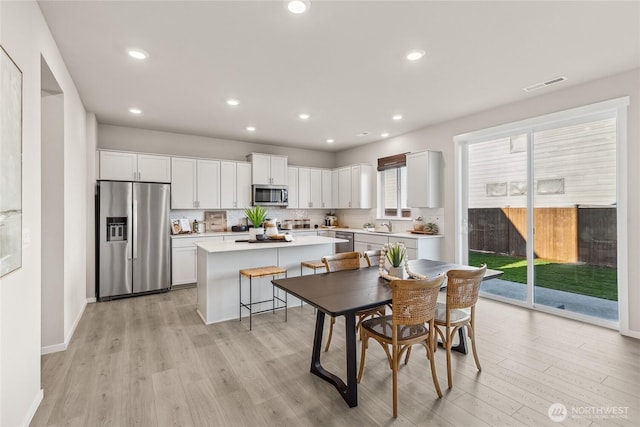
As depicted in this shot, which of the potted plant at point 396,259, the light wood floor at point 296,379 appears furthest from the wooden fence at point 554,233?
the potted plant at point 396,259

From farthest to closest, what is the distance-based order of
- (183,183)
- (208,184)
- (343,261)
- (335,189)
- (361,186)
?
(335,189) < (361,186) < (208,184) < (183,183) < (343,261)

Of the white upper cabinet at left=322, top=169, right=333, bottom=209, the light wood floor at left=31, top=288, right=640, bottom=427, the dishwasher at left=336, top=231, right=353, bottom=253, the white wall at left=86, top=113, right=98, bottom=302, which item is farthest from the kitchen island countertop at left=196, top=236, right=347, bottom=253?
the white upper cabinet at left=322, top=169, right=333, bottom=209

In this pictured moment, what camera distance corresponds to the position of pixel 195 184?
569 cm

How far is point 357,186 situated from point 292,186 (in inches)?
55.4

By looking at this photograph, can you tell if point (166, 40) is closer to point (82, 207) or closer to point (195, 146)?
point (82, 207)

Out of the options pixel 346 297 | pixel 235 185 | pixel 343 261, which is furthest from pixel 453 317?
pixel 235 185

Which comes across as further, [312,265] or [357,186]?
[357,186]

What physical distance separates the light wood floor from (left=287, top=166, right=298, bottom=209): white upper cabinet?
11.8 feet

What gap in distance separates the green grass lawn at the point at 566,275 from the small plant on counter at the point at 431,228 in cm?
85

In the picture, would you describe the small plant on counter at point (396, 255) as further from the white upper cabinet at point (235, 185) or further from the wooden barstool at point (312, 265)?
the white upper cabinet at point (235, 185)

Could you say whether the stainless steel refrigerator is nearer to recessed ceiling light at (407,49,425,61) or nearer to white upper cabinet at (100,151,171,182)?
white upper cabinet at (100,151,171,182)

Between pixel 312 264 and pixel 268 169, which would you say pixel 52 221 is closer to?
pixel 312 264

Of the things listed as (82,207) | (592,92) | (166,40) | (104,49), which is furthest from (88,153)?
(592,92)

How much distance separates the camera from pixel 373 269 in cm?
306
